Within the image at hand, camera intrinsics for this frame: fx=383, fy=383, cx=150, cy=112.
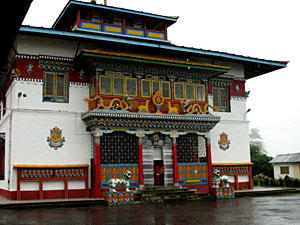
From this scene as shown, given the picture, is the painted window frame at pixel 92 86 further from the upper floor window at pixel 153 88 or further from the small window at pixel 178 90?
the small window at pixel 178 90

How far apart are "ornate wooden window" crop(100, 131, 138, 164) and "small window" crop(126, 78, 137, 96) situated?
202 centimetres

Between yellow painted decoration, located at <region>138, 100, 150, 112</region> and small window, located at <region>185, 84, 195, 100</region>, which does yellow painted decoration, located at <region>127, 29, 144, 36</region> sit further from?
yellow painted decoration, located at <region>138, 100, 150, 112</region>

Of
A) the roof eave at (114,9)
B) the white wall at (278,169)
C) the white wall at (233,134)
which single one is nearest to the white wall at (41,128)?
the roof eave at (114,9)

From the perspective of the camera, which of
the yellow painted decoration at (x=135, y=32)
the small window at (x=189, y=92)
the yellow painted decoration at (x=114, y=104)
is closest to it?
the yellow painted decoration at (x=114, y=104)

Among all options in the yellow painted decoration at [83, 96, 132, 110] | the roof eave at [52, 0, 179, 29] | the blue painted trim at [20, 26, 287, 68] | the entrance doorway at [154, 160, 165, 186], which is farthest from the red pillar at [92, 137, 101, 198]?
the roof eave at [52, 0, 179, 29]

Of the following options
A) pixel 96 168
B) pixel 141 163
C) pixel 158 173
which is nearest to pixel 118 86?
pixel 141 163

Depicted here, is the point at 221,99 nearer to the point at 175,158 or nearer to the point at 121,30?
the point at 175,158

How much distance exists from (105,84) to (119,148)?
322 centimetres

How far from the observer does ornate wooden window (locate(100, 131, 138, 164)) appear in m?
18.6

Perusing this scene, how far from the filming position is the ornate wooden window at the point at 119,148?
18.6 m

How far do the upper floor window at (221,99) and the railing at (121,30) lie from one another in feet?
14.5

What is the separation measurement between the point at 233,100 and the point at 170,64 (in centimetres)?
568

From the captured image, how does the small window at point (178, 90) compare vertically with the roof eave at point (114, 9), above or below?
below

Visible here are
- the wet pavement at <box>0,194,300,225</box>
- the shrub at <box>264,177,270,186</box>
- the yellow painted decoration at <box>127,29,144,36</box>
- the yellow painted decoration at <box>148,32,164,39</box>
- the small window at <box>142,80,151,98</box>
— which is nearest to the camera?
the wet pavement at <box>0,194,300,225</box>
